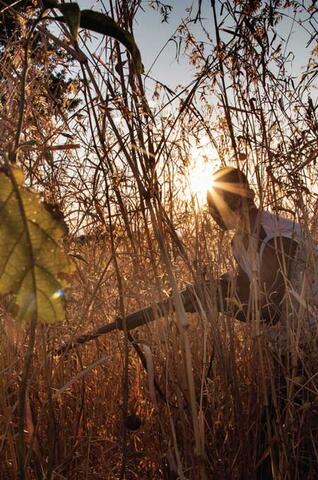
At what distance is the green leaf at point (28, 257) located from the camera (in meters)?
0.37

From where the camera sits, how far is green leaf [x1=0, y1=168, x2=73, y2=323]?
37 centimetres

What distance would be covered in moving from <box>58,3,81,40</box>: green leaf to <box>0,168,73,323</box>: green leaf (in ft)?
0.48

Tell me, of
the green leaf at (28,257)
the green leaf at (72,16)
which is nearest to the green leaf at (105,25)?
the green leaf at (72,16)

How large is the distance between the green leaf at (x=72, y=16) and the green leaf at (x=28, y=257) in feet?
0.48

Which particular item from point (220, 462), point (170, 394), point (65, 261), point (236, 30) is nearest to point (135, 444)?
point (170, 394)

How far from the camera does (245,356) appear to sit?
154 cm

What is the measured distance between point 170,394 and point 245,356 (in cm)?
22

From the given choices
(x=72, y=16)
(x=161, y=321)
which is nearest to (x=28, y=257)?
(x=72, y=16)

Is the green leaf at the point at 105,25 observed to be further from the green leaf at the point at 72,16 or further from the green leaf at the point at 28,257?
the green leaf at the point at 28,257

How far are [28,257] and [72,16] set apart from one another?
0.20 metres

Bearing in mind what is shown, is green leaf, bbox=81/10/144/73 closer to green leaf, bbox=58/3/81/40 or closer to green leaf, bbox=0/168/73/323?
green leaf, bbox=58/3/81/40

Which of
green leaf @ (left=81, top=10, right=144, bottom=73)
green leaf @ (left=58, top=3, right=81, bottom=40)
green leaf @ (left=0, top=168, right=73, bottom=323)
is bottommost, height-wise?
green leaf @ (left=0, top=168, right=73, bottom=323)

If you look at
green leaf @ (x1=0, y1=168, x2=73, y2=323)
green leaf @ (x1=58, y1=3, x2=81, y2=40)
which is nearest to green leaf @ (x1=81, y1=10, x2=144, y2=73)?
green leaf @ (x1=58, y1=3, x2=81, y2=40)

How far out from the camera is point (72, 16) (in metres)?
0.45
